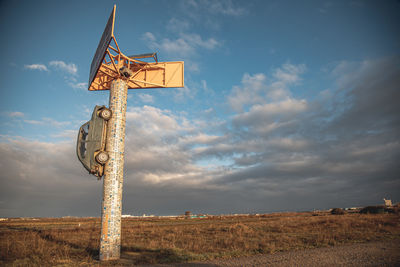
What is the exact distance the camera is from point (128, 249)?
1100cm

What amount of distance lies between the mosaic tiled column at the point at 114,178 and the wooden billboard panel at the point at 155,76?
2122 mm

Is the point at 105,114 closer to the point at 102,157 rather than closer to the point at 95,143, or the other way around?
the point at 95,143

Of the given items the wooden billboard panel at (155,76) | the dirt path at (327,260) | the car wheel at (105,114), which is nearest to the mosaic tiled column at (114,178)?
the car wheel at (105,114)

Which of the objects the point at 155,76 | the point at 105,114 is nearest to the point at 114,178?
the point at 105,114

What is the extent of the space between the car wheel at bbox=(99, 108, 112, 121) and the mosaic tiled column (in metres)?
0.18

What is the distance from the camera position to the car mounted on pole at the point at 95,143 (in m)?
8.96

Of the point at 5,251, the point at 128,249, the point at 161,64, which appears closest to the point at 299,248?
the point at 128,249

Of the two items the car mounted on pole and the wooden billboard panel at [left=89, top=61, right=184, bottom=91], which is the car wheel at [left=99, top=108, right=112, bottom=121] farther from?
the wooden billboard panel at [left=89, top=61, right=184, bottom=91]

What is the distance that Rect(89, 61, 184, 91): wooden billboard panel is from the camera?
1223cm

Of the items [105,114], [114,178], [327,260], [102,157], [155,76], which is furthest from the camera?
[155,76]

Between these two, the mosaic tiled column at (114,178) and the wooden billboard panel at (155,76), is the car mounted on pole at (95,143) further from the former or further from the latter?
the wooden billboard panel at (155,76)

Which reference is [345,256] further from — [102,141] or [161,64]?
[161,64]

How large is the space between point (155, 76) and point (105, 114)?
4.17 meters

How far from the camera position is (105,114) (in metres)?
9.50
